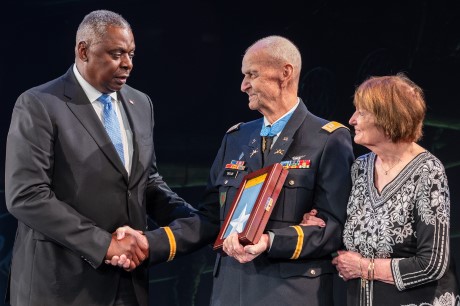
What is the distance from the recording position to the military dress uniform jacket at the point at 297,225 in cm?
270

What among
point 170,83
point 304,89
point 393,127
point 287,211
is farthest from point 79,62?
point 304,89

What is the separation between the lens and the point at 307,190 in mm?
2775

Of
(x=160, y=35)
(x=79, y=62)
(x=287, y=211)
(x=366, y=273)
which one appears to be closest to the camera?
(x=366, y=273)

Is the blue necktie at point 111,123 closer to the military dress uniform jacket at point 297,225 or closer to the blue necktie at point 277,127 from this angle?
the military dress uniform jacket at point 297,225

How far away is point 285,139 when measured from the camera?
286 centimetres

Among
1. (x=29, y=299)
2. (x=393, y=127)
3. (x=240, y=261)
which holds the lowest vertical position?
(x=29, y=299)

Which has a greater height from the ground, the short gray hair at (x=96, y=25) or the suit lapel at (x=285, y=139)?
the short gray hair at (x=96, y=25)

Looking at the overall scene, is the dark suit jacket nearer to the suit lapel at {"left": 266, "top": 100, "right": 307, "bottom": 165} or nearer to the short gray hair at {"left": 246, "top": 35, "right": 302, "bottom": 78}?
the suit lapel at {"left": 266, "top": 100, "right": 307, "bottom": 165}

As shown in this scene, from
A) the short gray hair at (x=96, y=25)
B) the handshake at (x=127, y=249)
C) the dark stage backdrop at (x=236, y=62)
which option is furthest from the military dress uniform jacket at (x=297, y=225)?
the dark stage backdrop at (x=236, y=62)

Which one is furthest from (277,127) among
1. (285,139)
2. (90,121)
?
(90,121)

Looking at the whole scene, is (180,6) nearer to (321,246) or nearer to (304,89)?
(304,89)

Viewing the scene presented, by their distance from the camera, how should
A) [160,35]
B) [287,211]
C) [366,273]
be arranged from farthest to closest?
[160,35]
[287,211]
[366,273]

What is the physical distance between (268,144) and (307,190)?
0.83 feet

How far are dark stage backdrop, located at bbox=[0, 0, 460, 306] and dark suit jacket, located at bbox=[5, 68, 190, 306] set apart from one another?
4.80ft
